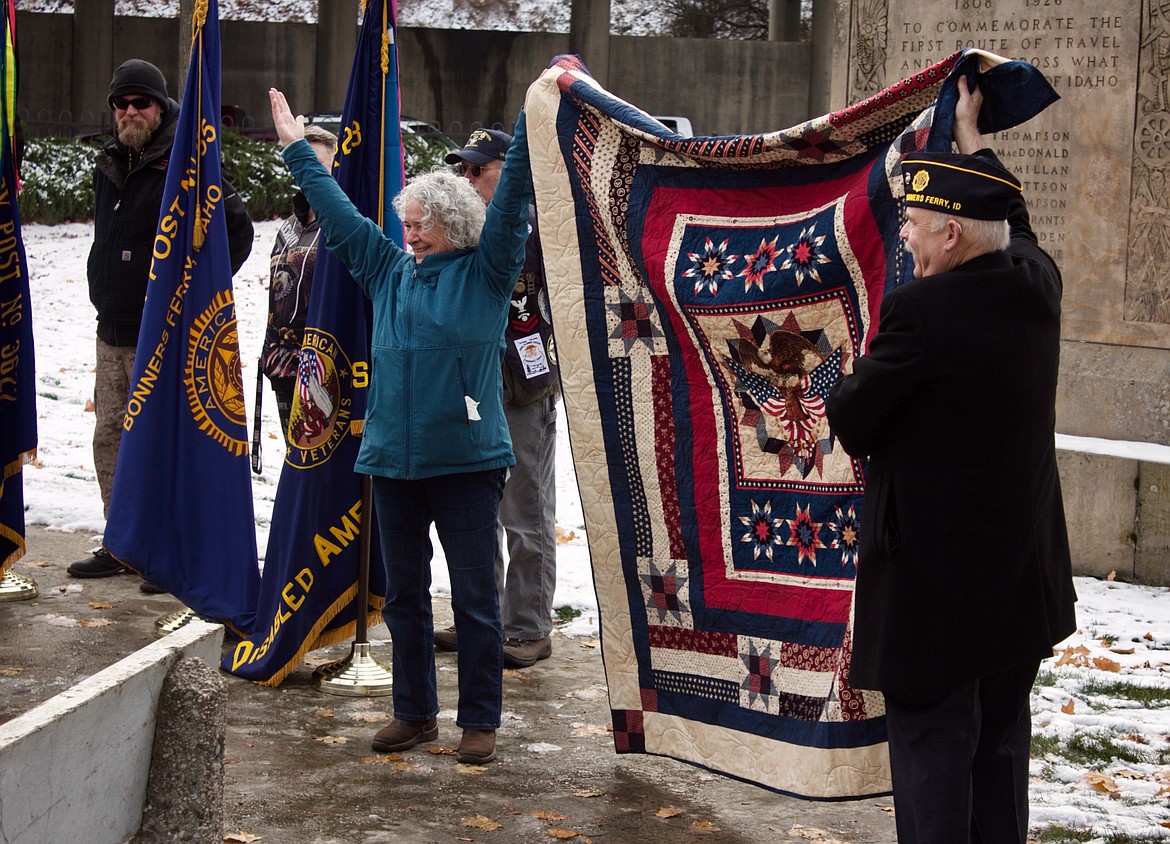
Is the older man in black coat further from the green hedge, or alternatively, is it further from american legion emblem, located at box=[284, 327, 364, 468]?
the green hedge

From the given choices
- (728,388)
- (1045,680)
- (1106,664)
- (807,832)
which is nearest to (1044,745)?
(1045,680)

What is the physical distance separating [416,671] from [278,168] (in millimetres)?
13794

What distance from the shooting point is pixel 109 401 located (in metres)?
7.01

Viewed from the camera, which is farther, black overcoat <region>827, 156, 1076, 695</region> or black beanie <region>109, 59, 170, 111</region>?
black beanie <region>109, 59, 170, 111</region>

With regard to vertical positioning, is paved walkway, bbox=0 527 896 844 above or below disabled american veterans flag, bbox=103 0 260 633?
below

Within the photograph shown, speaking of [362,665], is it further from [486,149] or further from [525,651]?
[486,149]

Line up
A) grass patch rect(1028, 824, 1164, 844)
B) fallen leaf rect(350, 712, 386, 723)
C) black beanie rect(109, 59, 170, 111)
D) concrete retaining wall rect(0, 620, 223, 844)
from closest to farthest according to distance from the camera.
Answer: concrete retaining wall rect(0, 620, 223, 844), grass patch rect(1028, 824, 1164, 844), fallen leaf rect(350, 712, 386, 723), black beanie rect(109, 59, 170, 111)

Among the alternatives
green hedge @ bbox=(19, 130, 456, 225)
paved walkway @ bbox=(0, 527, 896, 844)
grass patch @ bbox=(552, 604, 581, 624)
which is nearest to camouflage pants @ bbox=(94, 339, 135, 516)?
paved walkway @ bbox=(0, 527, 896, 844)

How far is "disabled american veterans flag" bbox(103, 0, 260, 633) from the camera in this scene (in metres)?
6.00

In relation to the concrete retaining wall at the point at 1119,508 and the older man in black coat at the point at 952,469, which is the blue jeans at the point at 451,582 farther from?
the concrete retaining wall at the point at 1119,508

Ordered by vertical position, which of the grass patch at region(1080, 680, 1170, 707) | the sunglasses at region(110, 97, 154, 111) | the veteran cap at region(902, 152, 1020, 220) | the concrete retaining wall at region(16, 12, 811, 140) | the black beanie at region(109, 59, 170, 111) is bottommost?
the grass patch at region(1080, 680, 1170, 707)

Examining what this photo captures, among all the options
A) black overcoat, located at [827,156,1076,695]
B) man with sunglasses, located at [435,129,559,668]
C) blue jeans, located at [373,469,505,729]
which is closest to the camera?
black overcoat, located at [827,156,1076,695]

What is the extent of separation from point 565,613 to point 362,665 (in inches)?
58.3

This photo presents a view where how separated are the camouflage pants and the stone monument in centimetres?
462
